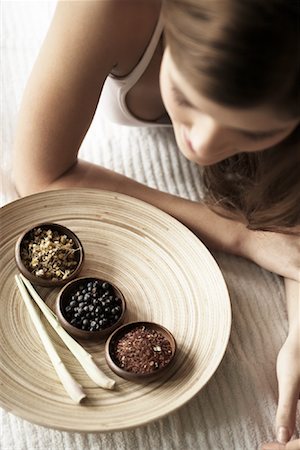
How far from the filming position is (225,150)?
76cm

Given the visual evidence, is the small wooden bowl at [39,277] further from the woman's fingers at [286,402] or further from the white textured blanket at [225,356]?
the woman's fingers at [286,402]

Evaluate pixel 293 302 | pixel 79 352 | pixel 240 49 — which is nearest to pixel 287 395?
pixel 293 302

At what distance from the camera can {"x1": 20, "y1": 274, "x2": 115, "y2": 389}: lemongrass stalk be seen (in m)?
0.87

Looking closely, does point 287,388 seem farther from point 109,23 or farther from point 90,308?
point 109,23

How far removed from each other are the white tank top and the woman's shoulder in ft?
0.06

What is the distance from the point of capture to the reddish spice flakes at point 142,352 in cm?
87

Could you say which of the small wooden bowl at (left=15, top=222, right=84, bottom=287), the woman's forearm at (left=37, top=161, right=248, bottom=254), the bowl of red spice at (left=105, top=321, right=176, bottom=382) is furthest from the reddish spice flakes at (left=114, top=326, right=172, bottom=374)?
the woman's forearm at (left=37, top=161, right=248, bottom=254)

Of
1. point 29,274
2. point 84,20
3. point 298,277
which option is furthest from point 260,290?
point 84,20

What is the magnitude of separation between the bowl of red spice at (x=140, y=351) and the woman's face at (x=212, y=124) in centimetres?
24

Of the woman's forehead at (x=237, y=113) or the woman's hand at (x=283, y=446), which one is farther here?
the woman's hand at (x=283, y=446)

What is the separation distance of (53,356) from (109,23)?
0.45 m

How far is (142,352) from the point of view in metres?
0.88

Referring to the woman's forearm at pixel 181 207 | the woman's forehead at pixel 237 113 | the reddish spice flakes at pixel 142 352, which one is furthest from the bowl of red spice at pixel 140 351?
the woman's forehead at pixel 237 113

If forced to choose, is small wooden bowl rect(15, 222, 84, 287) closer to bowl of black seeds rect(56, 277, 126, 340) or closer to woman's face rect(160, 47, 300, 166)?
bowl of black seeds rect(56, 277, 126, 340)
